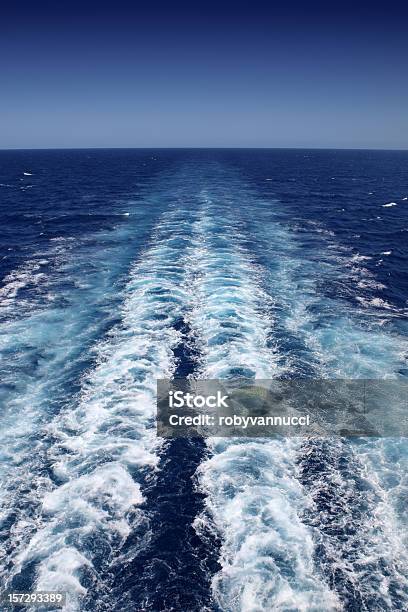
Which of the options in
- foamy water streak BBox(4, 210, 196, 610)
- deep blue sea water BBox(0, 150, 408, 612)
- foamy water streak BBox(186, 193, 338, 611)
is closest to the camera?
foamy water streak BBox(186, 193, 338, 611)

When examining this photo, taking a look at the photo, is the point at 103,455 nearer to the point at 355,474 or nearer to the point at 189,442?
the point at 189,442

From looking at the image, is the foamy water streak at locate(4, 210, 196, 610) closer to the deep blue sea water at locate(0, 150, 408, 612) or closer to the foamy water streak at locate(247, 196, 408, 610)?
the deep blue sea water at locate(0, 150, 408, 612)

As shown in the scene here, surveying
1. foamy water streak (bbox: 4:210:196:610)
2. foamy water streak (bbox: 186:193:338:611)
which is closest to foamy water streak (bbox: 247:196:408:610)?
foamy water streak (bbox: 186:193:338:611)

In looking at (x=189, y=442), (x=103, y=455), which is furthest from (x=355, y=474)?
(x=103, y=455)

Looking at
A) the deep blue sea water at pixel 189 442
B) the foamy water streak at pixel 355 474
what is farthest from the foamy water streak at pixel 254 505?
the foamy water streak at pixel 355 474

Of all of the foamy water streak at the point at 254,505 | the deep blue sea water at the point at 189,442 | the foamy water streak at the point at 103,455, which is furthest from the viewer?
the foamy water streak at the point at 103,455

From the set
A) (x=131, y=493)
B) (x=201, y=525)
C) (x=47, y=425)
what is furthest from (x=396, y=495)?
(x=47, y=425)

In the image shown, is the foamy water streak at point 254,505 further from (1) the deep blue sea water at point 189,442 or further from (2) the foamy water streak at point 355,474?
(2) the foamy water streak at point 355,474
